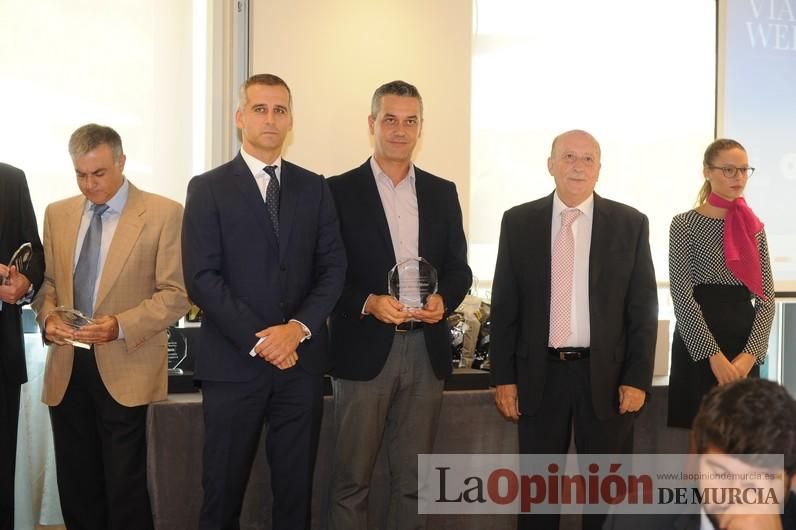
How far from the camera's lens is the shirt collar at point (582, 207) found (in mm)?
3463

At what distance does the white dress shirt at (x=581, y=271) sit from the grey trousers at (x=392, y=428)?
0.57 metres

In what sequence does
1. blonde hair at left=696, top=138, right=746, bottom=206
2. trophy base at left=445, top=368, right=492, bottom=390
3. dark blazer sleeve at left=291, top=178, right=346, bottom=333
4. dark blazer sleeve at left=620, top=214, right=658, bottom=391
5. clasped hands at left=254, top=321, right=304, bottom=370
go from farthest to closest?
1. trophy base at left=445, top=368, right=492, bottom=390
2. blonde hair at left=696, top=138, right=746, bottom=206
3. dark blazer sleeve at left=620, top=214, right=658, bottom=391
4. dark blazer sleeve at left=291, top=178, right=346, bottom=333
5. clasped hands at left=254, top=321, right=304, bottom=370

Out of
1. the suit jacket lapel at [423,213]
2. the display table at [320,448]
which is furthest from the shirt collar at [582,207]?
the display table at [320,448]

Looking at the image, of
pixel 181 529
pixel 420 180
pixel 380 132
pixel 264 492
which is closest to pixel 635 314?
pixel 420 180

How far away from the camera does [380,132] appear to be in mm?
3561

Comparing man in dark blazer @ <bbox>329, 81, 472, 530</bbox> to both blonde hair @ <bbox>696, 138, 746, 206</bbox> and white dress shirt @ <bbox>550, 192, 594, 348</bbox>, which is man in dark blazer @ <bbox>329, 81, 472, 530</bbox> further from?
blonde hair @ <bbox>696, 138, 746, 206</bbox>

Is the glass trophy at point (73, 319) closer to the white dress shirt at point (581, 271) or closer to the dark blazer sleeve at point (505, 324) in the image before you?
the dark blazer sleeve at point (505, 324)

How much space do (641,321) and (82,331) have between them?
6.70 ft

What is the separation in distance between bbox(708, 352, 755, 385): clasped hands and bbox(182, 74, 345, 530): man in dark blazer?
5.18 ft

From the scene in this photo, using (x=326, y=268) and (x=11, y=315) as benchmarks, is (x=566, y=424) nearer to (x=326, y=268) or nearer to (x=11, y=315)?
(x=326, y=268)

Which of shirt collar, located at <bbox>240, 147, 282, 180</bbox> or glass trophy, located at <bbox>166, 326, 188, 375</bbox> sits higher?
shirt collar, located at <bbox>240, 147, 282, 180</bbox>

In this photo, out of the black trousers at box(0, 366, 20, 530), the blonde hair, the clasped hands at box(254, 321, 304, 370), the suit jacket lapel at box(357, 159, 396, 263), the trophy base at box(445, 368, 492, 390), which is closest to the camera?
the clasped hands at box(254, 321, 304, 370)

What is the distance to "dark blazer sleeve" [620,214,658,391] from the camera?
335cm

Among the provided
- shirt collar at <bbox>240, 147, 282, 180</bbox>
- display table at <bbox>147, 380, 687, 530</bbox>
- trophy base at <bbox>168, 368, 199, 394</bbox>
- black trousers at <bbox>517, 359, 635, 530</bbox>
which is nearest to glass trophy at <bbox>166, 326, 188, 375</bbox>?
trophy base at <bbox>168, 368, 199, 394</bbox>
